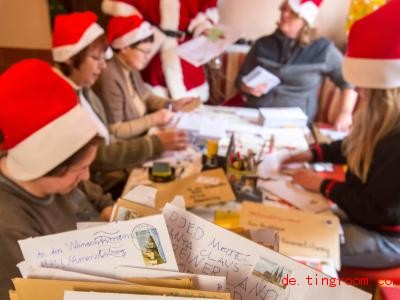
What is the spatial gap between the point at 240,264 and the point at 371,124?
3.17 feet

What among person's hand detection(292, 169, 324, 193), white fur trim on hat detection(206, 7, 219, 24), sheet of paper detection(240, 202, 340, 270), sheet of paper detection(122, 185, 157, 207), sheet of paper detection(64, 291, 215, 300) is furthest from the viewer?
white fur trim on hat detection(206, 7, 219, 24)

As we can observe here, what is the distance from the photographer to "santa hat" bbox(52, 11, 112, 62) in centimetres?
156

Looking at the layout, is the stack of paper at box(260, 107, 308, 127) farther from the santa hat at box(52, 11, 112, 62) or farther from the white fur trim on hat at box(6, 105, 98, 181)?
the white fur trim on hat at box(6, 105, 98, 181)

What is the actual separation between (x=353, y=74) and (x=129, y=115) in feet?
3.40

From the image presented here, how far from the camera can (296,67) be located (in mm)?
2125

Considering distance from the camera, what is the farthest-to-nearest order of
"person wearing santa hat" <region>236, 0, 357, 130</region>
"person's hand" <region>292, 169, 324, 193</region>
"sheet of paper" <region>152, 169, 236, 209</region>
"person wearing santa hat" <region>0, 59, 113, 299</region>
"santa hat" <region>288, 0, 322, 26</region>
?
"person wearing santa hat" <region>236, 0, 357, 130</region>, "santa hat" <region>288, 0, 322, 26</region>, "person's hand" <region>292, 169, 324, 193</region>, "sheet of paper" <region>152, 169, 236, 209</region>, "person wearing santa hat" <region>0, 59, 113, 299</region>

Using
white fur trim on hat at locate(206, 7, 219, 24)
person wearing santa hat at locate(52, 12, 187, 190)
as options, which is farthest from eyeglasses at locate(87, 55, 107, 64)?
white fur trim on hat at locate(206, 7, 219, 24)

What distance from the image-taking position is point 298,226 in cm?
111

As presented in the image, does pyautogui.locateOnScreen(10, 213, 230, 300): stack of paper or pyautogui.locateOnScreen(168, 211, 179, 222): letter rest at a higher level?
pyautogui.locateOnScreen(168, 211, 179, 222): letter

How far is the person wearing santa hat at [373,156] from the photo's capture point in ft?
3.99

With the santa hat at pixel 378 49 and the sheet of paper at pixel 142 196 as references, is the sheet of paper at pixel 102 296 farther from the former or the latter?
the santa hat at pixel 378 49

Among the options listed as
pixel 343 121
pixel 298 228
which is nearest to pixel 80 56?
pixel 298 228

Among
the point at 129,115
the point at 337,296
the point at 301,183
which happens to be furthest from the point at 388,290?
the point at 129,115

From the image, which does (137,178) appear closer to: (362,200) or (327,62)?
(362,200)
